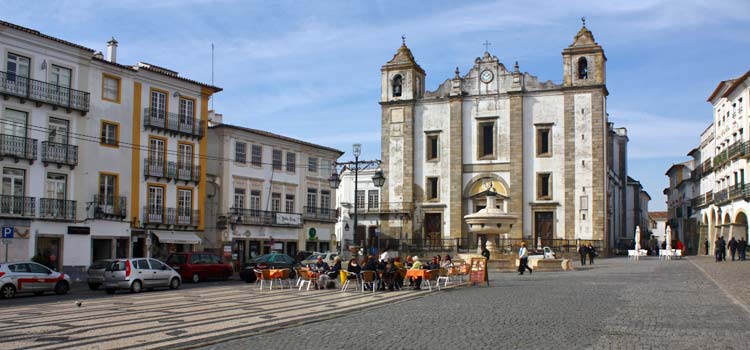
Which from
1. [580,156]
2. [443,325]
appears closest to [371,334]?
[443,325]

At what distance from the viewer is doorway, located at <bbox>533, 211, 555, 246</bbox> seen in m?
58.1

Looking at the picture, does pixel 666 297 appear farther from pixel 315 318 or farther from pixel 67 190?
pixel 67 190

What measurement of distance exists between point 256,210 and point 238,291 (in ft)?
74.4

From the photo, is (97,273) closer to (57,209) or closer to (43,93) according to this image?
(57,209)

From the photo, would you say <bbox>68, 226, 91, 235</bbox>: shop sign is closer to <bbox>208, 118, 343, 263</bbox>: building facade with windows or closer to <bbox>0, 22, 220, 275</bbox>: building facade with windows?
<bbox>0, 22, 220, 275</bbox>: building facade with windows

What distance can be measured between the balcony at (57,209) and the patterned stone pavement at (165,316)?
1050 cm

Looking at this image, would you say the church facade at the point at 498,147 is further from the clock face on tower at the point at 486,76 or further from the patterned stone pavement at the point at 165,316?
the patterned stone pavement at the point at 165,316

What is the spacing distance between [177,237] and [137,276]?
1490 cm

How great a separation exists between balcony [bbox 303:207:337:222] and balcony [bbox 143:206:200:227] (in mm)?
11096

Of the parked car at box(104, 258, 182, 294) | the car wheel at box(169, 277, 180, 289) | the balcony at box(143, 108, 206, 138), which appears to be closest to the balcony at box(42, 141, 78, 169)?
the balcony at box(143, 108, 206, 138)

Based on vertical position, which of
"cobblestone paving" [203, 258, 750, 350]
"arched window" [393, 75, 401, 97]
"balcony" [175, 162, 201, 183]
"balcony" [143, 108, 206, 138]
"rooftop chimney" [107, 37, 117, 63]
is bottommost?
"cobblestone paving" [203, 258, 750, 350]

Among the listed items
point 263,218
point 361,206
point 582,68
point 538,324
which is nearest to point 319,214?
point 263,218

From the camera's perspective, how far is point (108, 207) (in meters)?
37.2

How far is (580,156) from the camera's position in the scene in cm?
5766
